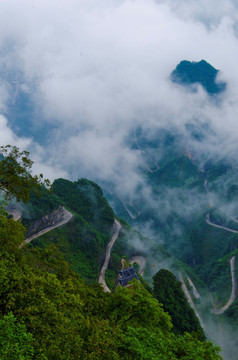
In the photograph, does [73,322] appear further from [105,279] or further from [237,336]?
[237,336]

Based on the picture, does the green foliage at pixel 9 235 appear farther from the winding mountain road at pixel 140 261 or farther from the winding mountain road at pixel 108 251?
the winding mountain road at pixel 140 261

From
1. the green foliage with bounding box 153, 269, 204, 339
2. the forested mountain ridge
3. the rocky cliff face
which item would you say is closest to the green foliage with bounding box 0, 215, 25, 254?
the forested mountain ridge

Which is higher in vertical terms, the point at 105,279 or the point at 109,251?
the point at 109,251

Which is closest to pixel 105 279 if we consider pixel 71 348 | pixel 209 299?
pixel 209 299

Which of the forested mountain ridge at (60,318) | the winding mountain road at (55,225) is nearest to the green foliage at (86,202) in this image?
the winding mountain road at (55,225)

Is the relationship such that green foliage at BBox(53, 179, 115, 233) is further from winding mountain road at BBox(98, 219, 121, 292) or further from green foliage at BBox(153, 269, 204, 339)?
green foliage at BBox(153, 269, 204, 339)
